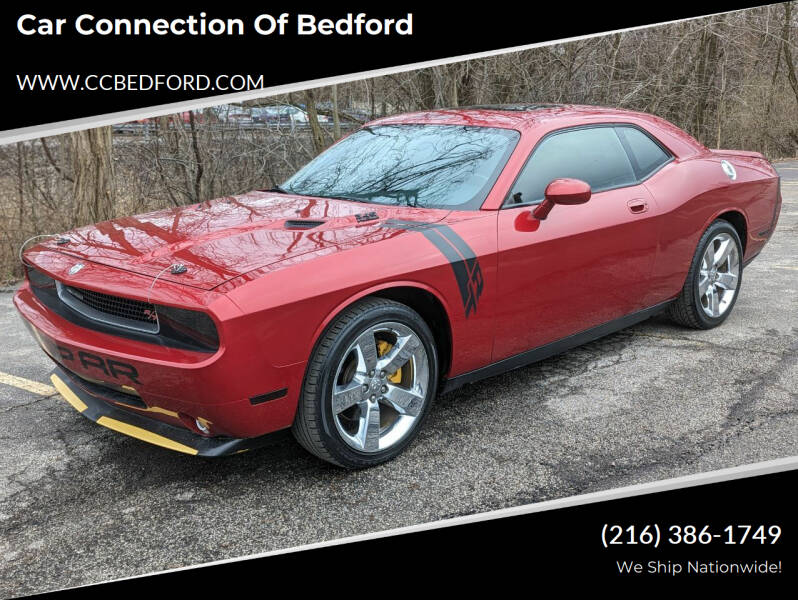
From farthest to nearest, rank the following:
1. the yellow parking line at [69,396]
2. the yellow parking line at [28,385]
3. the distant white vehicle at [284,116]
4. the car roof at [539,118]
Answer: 1. the distant white vehicle at [284,116]
2. the yellow parking line at [28,385]
3. the car roof at [539,118]
4. the yellow parking line at [69,396]

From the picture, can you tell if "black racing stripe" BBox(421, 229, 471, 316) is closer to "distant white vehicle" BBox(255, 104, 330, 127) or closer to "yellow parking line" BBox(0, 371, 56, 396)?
"yellow parking line" BBox(0, 371, 56, 396)

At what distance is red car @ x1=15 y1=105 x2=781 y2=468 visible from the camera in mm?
3043

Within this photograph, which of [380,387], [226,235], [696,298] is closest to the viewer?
[380,387]

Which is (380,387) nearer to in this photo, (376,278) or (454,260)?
(376,278)

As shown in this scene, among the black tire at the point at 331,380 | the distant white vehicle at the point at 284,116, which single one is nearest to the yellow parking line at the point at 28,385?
the black tire at the point at 331,380

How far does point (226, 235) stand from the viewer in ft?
11.7

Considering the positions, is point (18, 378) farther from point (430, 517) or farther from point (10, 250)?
point (10, 250)

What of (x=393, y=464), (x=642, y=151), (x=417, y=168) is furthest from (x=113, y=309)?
(x=642, y=151)

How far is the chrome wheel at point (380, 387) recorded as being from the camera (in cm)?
334

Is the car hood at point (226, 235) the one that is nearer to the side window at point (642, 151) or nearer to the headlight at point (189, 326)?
the headlight at point (189, 326)

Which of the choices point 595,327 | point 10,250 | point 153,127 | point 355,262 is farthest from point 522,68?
point 355,262

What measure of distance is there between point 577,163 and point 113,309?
2640 millimetres

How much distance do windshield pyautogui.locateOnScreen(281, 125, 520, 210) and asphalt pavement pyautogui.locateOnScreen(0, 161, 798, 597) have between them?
1.14m

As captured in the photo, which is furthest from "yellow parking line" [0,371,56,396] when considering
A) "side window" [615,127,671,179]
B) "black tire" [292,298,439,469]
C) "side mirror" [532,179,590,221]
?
"side window" [615,127,671,179]
